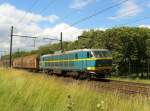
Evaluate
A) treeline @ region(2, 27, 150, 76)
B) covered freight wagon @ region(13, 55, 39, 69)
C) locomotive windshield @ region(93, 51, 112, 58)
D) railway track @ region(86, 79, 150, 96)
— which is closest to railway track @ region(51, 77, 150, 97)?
railway track @ region(86, 79, 150, 96)

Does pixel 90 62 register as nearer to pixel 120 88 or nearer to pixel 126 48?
pixel 120 88

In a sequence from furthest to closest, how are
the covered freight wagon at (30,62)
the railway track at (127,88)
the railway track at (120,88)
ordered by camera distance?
the covered freight wagon at (30,62) → the railway track at (127,88) → the railway track at (120,88)

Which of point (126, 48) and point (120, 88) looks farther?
point (126, 48)

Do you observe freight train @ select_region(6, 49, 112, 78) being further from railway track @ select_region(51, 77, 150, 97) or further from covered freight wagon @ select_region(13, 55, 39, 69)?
covered freight wagon @ select_region(13, 55, 39, 69)

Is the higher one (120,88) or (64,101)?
(64,101)

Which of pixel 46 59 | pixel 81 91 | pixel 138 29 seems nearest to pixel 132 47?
pixel 138 29

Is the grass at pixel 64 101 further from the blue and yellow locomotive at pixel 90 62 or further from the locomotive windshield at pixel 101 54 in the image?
the locomotive windshield at pixel 101 54

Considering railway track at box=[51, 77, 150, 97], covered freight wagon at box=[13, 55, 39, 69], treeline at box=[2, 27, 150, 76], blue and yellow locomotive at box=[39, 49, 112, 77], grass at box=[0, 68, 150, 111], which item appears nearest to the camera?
grass at box=[0, 68, 150, 111]

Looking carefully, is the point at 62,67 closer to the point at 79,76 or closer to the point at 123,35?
the point at 79,76

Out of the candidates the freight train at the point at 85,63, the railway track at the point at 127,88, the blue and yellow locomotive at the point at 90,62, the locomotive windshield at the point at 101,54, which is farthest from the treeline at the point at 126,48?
the railway track at the point at 127,88

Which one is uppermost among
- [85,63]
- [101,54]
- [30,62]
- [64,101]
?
[30,62]

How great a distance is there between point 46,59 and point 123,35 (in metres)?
A: 14.1

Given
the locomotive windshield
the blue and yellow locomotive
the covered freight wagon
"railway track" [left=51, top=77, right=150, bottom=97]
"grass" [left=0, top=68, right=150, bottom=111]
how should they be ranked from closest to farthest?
"grass" [left=0, top=68, right=150, bottom=111] < "railway track" [left=51, top=77, right=150, bottom=97] < the blue and yellow locomotive < the locomotive windshield < the covered freight wagon

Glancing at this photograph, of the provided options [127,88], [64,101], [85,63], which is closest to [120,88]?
[127,88]
